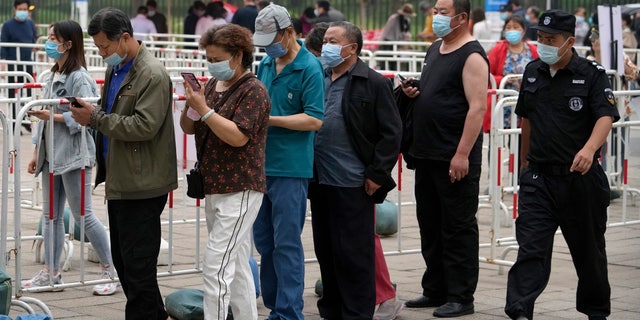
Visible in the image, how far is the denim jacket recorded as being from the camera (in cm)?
778

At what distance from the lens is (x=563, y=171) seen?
6895mm

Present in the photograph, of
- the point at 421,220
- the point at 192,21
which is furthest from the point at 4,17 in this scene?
the point at 421,220

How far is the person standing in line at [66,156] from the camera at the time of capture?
780cm

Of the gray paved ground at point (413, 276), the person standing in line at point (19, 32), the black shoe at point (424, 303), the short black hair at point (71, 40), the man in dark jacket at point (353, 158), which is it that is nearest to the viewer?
the man in dark jacket at point (353, 158)

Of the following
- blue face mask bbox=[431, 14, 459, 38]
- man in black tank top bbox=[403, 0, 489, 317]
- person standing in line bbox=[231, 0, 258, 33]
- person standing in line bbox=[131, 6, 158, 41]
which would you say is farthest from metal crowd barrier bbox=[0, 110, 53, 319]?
person standing in line bbox=[131, 6, 158, 41]

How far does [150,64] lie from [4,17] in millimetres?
28660

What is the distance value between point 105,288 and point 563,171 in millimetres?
3028

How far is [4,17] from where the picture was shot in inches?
1329

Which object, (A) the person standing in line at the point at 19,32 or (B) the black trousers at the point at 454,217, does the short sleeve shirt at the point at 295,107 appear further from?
(A) the person standing in line at the point at 19,32

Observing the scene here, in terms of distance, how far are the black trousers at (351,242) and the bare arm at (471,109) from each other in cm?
69

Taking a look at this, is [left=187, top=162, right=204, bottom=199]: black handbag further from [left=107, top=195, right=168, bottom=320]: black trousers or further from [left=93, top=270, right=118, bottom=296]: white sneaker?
[left=93, top=270, right=118, bottom=296]: white sneaker

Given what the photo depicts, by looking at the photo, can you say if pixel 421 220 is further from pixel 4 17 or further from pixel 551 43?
pixel 4 17

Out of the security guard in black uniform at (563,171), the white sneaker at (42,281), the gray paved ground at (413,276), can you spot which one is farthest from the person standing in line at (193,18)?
the security guard in black uniform at (563,171)

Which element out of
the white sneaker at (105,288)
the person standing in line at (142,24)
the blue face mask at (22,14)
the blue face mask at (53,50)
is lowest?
the white sneaker at (105,288)
